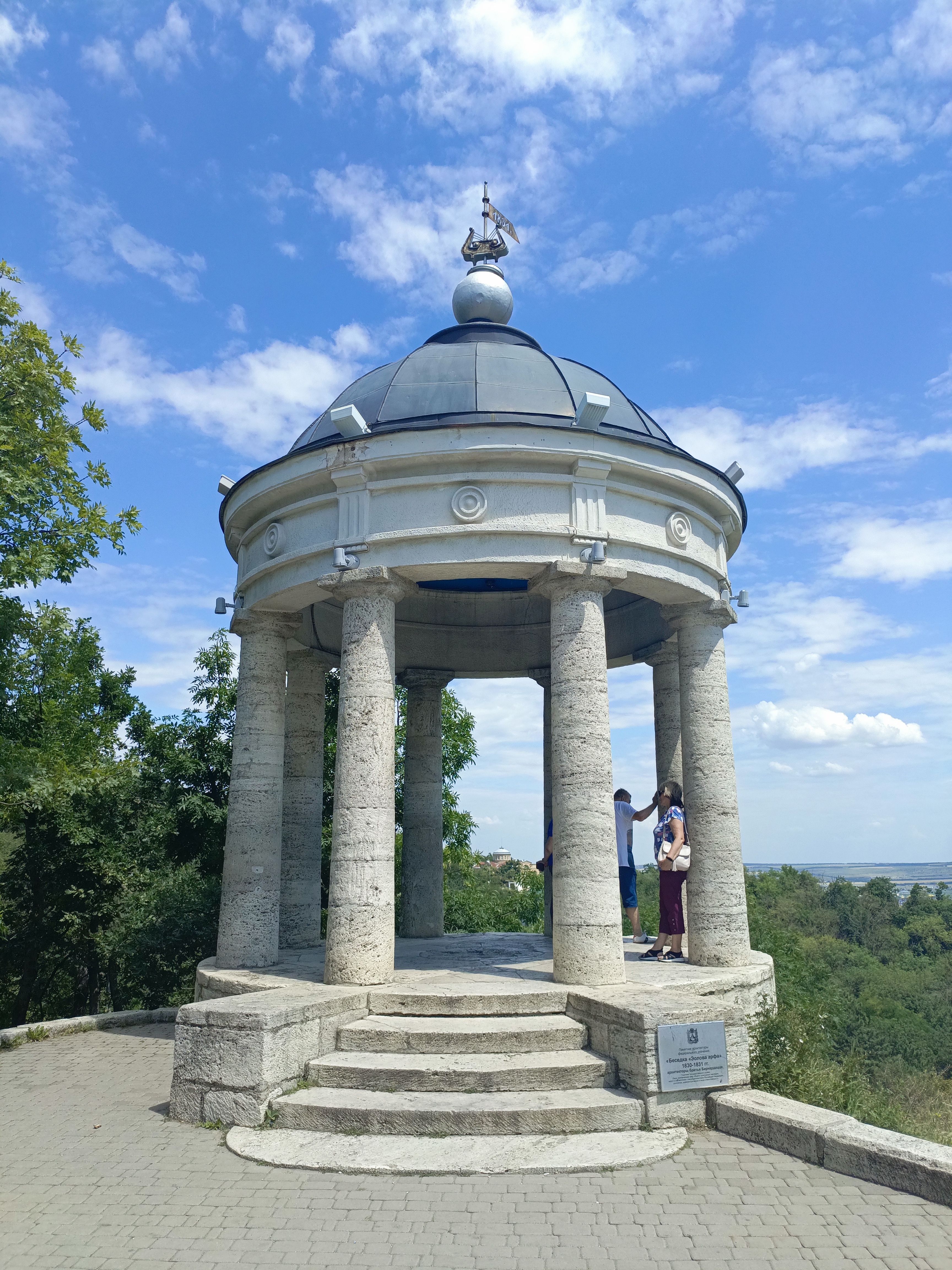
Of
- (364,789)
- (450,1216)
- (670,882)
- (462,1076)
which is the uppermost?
(364,789)

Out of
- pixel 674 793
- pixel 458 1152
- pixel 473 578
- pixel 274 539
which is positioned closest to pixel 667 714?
pixel 674 793

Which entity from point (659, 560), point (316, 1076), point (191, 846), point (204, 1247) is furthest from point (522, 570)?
point (191, 846)

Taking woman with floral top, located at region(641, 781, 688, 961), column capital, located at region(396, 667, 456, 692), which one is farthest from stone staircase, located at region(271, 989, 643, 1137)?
column capital, located at region(396, 667, 456, 692)

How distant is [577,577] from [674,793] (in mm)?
4325

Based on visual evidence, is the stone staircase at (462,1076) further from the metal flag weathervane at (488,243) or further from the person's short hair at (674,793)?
the metal flag weathervane at (488,243)

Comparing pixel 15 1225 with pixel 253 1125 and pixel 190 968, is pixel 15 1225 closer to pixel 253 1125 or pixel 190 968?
pixel 253 1125

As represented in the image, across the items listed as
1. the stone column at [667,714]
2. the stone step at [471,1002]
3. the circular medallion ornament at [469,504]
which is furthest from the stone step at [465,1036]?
the stone column at [667,714]

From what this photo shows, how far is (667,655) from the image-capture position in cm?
1605

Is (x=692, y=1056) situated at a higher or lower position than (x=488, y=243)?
lower

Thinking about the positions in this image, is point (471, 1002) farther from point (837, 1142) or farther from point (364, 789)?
point (837, 1142)

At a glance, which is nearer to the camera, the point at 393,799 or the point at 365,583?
the point at 393,799

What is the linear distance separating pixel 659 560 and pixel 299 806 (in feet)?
25.8

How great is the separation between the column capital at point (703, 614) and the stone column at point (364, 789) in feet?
14.5

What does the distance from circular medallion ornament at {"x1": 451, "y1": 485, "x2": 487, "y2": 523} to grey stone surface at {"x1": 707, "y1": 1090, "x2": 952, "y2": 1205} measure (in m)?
6.95
